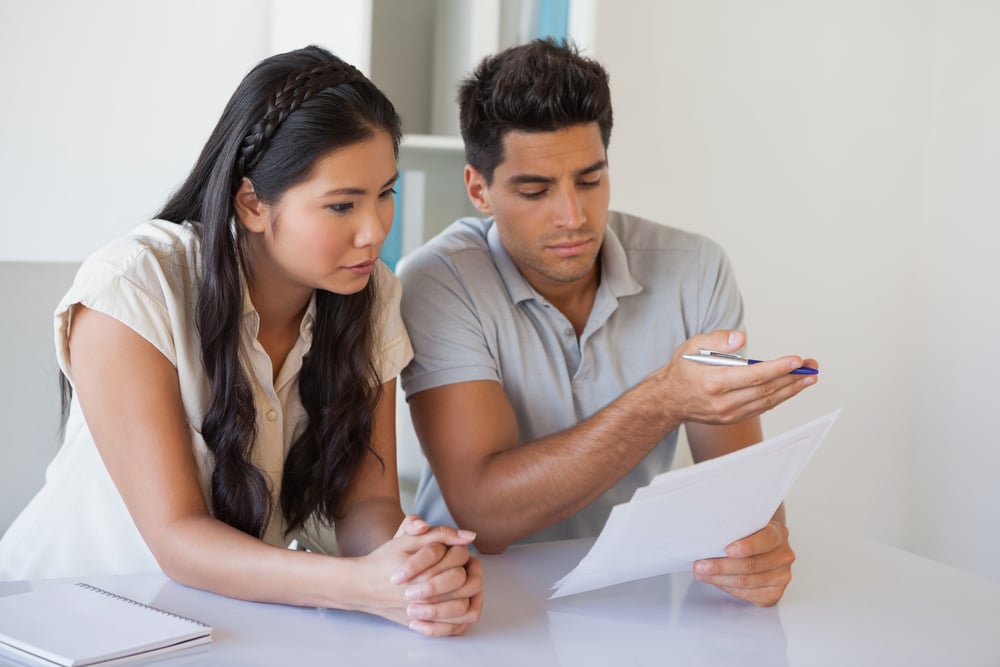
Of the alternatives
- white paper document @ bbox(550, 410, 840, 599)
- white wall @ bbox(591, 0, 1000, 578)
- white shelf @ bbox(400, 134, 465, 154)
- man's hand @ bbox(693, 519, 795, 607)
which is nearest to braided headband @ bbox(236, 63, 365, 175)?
white paper document @ bbox(550, 410, 840, 599)

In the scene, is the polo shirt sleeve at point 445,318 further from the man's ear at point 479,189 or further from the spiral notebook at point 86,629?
the spiral notebook at point 86,629

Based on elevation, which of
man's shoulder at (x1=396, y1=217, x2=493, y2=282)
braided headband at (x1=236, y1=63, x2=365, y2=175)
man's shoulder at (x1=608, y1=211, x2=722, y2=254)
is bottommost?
man's shoulder at (x1=396, y1=217, x2=493, y2=282)

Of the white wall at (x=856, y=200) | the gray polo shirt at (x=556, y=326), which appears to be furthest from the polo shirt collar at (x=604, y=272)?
the white wall at (x=856, y=200)

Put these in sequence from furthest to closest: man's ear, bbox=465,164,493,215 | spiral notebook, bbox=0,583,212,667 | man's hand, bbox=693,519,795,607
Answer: man's ear, bbox=465,164,493,215
man's hand, bbox=693,519,795,607
spiral notebook, bbox=0,583,212,667

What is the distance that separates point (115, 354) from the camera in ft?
4.07

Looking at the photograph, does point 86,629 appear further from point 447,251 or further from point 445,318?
point 447,251

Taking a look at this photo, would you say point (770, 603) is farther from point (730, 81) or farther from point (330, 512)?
point (730, 81)

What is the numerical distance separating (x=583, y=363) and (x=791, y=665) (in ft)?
Result: 2.51

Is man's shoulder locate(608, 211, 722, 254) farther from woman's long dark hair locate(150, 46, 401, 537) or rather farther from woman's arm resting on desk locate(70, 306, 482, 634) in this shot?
woman's arm resting on desk locate(70, 306, 482, 634)

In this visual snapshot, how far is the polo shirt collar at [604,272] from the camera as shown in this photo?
68.2 inches

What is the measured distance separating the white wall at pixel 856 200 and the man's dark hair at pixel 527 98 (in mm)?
1099

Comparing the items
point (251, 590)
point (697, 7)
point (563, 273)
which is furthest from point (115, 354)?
point (697, 7)

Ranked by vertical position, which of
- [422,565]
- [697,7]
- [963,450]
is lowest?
[963,450]

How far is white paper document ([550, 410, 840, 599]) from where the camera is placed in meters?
1.05
